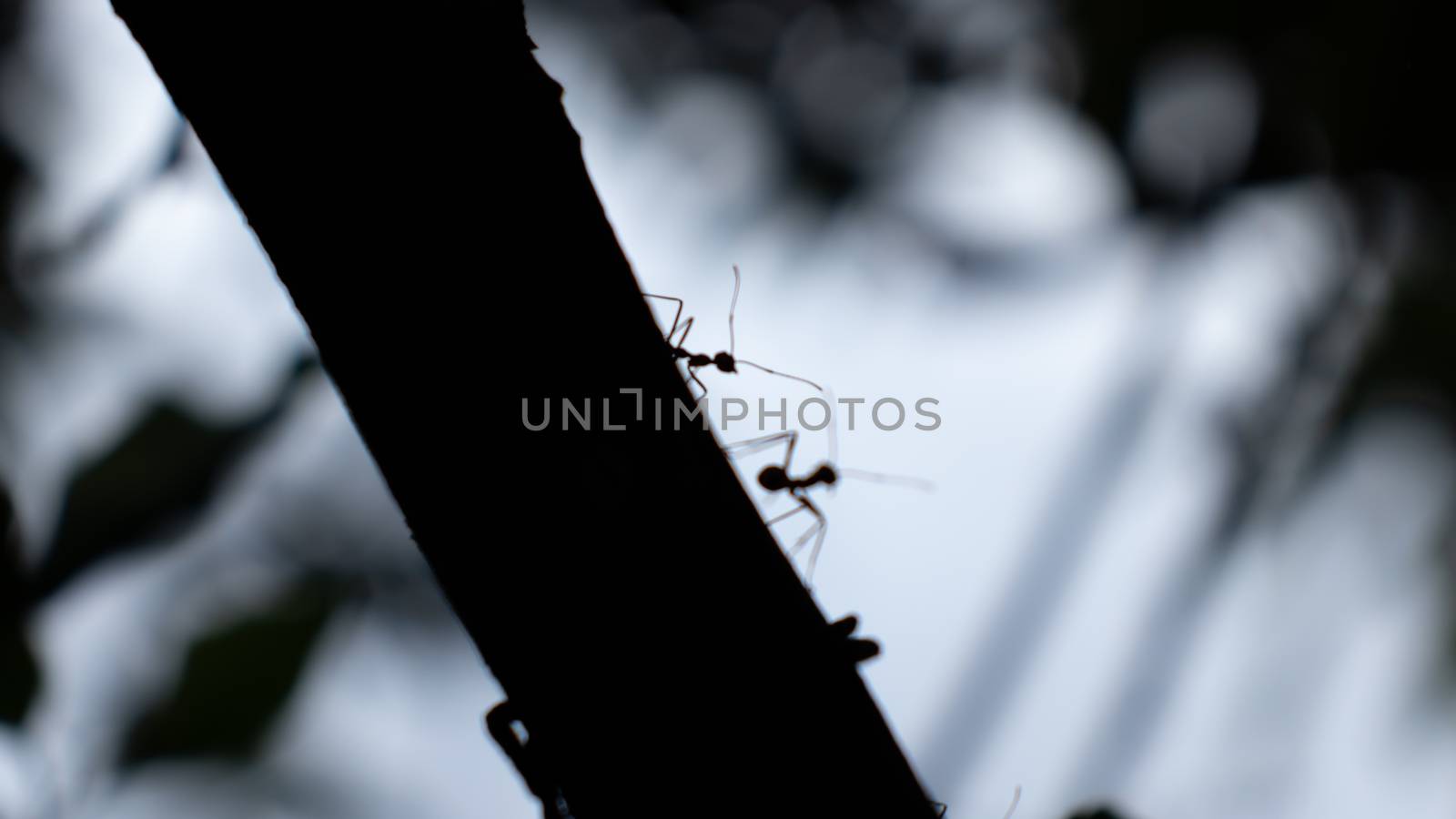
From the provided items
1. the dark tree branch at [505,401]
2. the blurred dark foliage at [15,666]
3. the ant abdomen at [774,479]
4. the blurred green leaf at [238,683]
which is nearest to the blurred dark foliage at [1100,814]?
the dark tree branch at [505,401]

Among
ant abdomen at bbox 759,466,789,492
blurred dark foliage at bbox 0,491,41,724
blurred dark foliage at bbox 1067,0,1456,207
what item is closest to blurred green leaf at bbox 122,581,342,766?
blurred dark foliage at bbox 0,491,41,724

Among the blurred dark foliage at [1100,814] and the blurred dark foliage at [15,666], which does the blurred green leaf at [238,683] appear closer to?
the blurred dark foliage at [15,666]

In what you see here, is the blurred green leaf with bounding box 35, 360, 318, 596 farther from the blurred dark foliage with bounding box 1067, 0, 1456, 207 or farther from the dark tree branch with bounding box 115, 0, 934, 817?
the blurred dark foliage with bounding box 1067, 0, 1456, 207

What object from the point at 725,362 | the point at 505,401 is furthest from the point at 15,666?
the point at 505,401

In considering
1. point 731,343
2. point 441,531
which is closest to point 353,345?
point 441,531

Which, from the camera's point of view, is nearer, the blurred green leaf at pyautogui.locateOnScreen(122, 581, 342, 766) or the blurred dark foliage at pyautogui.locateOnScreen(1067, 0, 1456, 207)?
the blurred green leaf at pyautogui.locateOnScreen(122, 581, 342, 766)

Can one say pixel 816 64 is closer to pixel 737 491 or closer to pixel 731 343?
pixel 731 343
